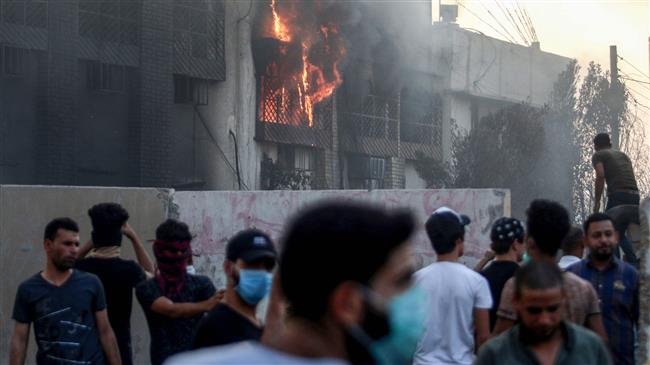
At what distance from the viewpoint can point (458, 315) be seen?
5.75 m

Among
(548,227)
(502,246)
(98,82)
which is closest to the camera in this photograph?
(548,227)

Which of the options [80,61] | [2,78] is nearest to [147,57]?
[80,61]

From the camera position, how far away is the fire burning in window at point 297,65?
78.4ft

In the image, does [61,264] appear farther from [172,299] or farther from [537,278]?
[537,278]

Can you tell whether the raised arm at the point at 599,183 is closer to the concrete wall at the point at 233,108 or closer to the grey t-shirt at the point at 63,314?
the grey t-shirt at the point at 63,314

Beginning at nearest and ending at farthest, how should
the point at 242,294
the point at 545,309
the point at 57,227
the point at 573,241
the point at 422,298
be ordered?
the point at 422,298
the point at 545,309
the point at 242,294
the point at 57,227
the point at 573,241

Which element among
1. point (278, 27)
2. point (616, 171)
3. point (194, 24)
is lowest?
point (616, 171)

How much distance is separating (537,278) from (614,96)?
26860 mm

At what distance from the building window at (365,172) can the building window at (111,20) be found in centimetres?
787

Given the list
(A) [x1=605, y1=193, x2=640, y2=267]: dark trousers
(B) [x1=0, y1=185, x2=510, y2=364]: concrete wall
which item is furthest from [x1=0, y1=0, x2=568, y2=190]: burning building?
(A) [x1=605, y1=193, x2=640, y2=267]: dark trousers

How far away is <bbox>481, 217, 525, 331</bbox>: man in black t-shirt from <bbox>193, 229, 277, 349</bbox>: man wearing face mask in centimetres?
156

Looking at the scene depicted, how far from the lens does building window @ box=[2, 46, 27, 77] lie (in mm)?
18031

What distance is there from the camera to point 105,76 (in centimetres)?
2006

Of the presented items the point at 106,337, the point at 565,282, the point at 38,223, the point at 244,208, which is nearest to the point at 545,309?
the point at 565,282
